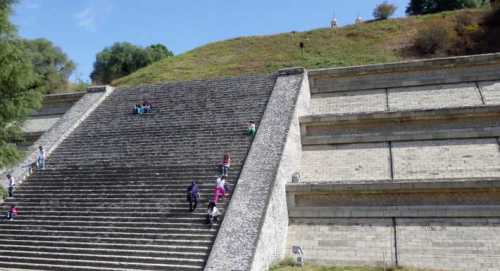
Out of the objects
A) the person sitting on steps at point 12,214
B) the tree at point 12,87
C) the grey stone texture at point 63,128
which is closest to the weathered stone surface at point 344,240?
the tree at point 12,87

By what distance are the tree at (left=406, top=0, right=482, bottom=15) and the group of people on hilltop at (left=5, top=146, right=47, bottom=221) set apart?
33.1 meters

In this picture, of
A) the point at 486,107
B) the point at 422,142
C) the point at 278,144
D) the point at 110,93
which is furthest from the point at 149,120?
the point at 486,107

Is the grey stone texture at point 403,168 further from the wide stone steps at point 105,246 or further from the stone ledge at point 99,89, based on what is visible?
the stone ledge at point 99,89

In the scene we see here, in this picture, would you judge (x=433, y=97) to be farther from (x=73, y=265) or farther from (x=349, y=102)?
(x=73, y=265)

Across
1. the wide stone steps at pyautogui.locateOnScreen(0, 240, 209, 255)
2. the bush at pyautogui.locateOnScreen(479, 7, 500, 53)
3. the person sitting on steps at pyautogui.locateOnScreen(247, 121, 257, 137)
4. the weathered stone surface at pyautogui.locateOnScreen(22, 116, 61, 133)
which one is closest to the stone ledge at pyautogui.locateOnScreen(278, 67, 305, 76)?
the person sitting on steps at pyautogui.locateOnScreen(247, 121, 257, 137)

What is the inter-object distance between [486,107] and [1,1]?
13.1 m

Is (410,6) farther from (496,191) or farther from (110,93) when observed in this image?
(496,191)

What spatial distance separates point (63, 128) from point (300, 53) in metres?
15.8

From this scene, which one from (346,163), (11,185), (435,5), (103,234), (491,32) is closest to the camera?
(103,234)

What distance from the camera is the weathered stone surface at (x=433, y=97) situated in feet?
49.3

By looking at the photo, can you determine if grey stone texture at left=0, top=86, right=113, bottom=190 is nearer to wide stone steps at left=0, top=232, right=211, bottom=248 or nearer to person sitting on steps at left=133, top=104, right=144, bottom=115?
person sitting on steps at left=133, top=104, right=144, bottom=115

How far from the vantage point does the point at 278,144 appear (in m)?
13.2

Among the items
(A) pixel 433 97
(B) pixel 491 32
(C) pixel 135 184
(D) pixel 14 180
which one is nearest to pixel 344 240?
(C) pixel 135 184

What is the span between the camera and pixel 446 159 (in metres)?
12.7
